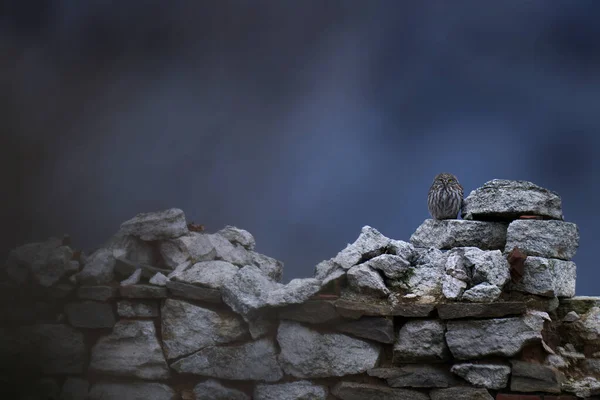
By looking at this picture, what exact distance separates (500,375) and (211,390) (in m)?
2.26

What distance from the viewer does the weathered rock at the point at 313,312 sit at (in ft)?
15.3

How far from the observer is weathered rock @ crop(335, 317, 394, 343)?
4555 mm

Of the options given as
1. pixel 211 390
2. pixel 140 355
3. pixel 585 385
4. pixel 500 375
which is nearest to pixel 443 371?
pixel 500 375

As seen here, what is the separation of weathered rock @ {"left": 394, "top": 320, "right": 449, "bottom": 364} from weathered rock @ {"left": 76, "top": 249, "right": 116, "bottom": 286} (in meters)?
2.55

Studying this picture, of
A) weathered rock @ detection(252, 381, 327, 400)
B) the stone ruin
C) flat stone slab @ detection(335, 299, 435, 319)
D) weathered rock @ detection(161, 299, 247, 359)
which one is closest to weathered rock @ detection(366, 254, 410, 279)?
the stone ruin

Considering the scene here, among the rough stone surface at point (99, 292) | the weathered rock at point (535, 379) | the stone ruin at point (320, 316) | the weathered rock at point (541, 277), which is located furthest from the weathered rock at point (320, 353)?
the rough stone surface at point (99, 292)

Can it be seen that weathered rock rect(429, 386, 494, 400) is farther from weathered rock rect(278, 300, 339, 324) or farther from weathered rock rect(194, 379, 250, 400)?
weathered rock rect(194, 379, 250, 400)

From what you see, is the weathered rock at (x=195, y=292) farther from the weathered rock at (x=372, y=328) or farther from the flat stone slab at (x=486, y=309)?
the flat stone slab at (x=486, y=309)

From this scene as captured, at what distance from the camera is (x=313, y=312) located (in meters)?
4.69

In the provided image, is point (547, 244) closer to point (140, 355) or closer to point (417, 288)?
point (417, 288)

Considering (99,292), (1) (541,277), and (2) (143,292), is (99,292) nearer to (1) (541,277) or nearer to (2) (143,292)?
(2) (143,292)

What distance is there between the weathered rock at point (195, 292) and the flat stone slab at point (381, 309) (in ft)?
3.42

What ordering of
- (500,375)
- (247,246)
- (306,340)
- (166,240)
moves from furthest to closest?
(247,246), (166,240), (306,340), (500,375)

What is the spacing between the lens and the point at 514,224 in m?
4.92
